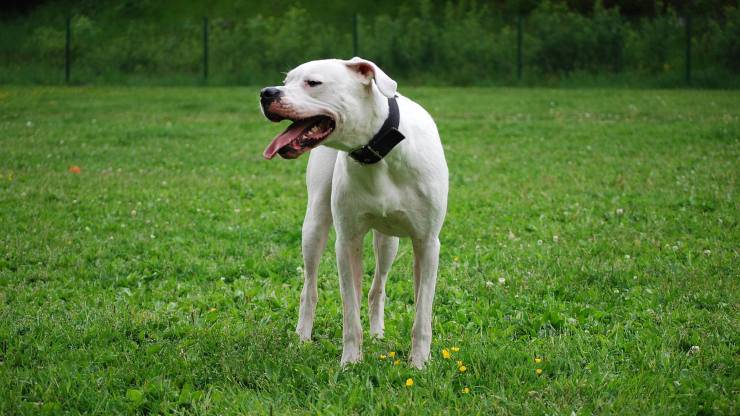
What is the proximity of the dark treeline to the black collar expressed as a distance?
19928mm

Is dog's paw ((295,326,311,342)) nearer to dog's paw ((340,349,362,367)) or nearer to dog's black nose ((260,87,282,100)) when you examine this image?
dog's paw ((340,349,362,367))

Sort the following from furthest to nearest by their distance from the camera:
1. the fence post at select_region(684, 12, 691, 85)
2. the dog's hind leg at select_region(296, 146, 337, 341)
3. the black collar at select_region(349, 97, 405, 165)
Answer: the fence post at select_region(684, 12, 691, 85) < the dog's hind leg at select_region(296, 146, 337, 341) < the black collar at select_region(349, 97, 405, 165)

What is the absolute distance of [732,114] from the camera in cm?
1477

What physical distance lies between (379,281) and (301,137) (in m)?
1.40

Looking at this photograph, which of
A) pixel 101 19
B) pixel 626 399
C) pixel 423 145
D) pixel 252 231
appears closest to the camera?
pixel 626 399

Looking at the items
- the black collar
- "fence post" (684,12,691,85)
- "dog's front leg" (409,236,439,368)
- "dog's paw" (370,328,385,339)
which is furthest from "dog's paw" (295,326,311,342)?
"fence post" (684,12,691,85)

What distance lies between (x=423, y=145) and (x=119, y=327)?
2193 mm

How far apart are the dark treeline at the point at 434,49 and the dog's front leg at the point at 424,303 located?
64.4 ft

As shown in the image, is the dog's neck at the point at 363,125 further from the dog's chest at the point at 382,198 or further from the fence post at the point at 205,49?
the fence post at the point at 205,49

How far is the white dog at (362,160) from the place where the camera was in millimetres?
3619

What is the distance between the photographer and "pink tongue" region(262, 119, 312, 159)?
3.51 m

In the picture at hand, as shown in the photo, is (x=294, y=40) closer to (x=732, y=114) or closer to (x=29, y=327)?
(x=732, y=114)

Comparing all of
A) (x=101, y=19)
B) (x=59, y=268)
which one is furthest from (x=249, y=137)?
(x=101, y=19)

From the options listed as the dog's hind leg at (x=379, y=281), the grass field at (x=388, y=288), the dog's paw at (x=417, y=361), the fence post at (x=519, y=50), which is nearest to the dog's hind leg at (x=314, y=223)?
the grass field at (x=388, y=288)
